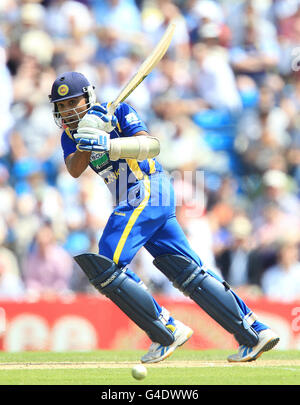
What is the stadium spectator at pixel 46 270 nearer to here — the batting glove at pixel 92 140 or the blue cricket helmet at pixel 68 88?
the blue cricket helmet at pixel 68 88

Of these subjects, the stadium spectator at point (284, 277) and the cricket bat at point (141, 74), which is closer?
the cricket bat at point (141, 74)

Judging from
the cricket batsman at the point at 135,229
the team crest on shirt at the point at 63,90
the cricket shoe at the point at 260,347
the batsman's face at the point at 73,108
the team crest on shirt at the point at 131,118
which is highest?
the team crest on shirt at the point at 63,90

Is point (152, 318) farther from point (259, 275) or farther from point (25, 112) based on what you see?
point (25, 112)

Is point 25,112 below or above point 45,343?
above

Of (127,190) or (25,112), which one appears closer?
(127,190)

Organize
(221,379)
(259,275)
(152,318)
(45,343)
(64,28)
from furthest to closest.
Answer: (64,28) → (259,275) → (45,343) → (152,318) → (221,379)

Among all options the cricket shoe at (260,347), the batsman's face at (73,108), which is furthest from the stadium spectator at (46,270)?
the batsman's face at (73,108)

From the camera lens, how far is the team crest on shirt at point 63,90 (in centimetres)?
569

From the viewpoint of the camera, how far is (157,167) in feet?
19.7

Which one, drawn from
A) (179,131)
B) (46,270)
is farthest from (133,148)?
(179,131)

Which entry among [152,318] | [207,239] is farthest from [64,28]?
[152,318]

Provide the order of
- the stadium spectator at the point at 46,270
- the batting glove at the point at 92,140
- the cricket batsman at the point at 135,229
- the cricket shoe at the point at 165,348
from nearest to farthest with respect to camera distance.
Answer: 1. the batting glove at the point at 92,140
2. the cricket batsman at the point at 135,229
3. the cricket shoe at the point at 165,348
4. the stadium spectator at the point at 46,270

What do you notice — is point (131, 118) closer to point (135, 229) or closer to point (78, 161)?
point (78, 161)

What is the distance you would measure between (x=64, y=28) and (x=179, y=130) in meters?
2.14
